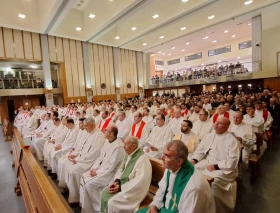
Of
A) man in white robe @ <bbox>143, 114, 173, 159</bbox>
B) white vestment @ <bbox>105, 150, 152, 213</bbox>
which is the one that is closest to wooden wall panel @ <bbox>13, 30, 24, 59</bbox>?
man in white robe @ <bbox>143, 114, 173, 159</bbox>

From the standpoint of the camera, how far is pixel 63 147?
4668mm

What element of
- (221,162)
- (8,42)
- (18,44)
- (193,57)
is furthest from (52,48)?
(193,57)

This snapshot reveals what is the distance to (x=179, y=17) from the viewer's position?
42.4 feet

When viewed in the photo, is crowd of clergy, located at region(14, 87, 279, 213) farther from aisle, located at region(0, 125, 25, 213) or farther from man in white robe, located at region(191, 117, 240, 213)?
aisle, located at region(0, 125, 25, 213)

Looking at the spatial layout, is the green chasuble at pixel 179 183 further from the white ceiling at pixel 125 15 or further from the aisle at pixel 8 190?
the white ceiling at pixel 125 15

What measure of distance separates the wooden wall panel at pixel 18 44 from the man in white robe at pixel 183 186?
1641 cm

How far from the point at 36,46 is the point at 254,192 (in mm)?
17248

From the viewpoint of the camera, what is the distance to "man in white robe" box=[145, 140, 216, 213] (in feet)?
5.29

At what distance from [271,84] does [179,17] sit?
28.4 feet

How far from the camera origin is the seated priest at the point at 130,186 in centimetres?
233

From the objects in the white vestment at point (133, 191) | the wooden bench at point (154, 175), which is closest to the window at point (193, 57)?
the wooden bench at point (154, 175)

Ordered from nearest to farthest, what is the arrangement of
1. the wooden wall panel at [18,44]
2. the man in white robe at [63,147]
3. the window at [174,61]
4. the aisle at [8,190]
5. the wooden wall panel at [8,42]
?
the aisle at [8,190]
the man in white robe at [63,147]
the wooden wall panel at [8,42]
the wooden wall panel at [18,44]
the window at [174,61]

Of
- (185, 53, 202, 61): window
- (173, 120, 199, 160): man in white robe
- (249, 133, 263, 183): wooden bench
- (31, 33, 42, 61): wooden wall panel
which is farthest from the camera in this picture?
(185, 53, 202, 61): window

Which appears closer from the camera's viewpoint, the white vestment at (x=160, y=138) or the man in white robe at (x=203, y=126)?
the white vestment at (x=160, y=138)
